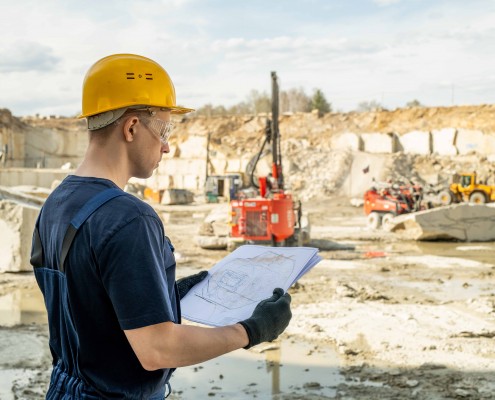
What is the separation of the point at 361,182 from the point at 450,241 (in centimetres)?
1857

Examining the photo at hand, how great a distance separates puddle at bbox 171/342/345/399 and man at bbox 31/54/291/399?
390 cm

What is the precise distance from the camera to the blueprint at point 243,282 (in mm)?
2158

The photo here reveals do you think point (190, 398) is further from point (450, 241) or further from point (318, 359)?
point (450, 241)

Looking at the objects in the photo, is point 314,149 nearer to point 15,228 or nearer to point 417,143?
point 417,143

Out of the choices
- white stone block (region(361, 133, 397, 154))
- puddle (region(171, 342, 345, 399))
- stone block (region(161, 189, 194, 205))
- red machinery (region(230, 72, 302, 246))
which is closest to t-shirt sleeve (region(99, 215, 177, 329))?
puddle (region(171, 342, 345, 399))

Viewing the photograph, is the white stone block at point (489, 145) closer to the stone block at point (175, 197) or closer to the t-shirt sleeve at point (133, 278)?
the stone block at point (175, 197)

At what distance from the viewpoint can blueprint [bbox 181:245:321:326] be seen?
2.16 metres

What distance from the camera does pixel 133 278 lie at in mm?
1655

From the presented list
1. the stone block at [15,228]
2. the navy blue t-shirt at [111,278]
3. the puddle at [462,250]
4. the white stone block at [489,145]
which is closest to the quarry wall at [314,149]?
the white stone block at [489,145]

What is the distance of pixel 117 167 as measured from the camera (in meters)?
1.91

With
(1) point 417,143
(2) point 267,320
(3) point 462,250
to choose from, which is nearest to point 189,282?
(2) point 267,320

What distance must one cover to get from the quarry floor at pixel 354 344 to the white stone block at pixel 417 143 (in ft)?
93.7

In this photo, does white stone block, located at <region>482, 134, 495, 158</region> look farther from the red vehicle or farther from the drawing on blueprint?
the drawing on blueprint

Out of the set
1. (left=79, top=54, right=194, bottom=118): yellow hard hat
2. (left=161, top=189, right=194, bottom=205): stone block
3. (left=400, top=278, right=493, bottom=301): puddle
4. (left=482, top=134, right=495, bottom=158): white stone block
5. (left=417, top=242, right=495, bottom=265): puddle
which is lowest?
(left=417, top=242, right=495, bottom=265): puddle
